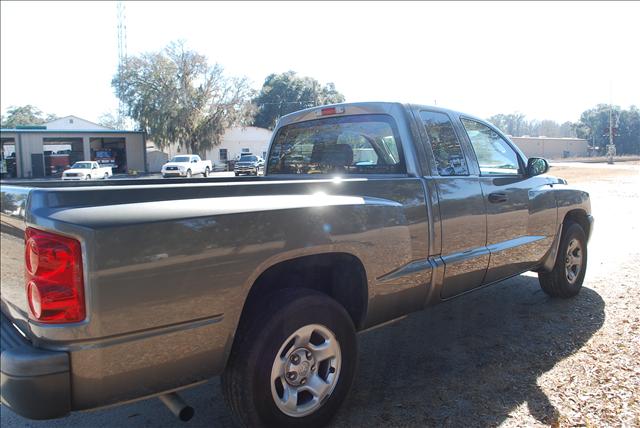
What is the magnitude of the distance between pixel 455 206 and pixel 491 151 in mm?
1157

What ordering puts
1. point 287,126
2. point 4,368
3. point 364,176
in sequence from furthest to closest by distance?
1. point 287,126
2. point 364,176
3. point 4,368

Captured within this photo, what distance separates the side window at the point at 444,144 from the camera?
12.9 feet

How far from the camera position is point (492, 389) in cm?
349

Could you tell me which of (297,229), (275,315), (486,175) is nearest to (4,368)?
(275,315)

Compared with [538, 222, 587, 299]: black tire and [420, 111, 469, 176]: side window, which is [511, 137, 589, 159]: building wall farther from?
[420, 111, 469, 176]: side window

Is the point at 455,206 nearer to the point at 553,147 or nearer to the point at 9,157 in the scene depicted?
the point at 9,157

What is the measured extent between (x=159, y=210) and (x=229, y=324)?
655 mm

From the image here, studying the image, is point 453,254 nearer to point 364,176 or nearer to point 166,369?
point 364,176

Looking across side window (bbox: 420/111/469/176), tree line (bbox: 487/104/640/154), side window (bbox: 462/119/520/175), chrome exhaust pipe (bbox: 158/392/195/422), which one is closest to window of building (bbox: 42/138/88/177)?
side window (bbox: 462/119/520/175)

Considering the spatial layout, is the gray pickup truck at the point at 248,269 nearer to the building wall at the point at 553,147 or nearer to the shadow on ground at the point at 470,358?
the shadow on ground at the point at 470,358

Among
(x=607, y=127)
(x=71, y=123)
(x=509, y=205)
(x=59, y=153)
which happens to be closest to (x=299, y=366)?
(x=509, y=205)

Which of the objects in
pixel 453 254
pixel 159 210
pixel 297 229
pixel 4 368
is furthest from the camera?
pixel 453 254

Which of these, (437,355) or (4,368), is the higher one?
(4,368)

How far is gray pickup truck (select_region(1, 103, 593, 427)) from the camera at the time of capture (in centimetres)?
210
